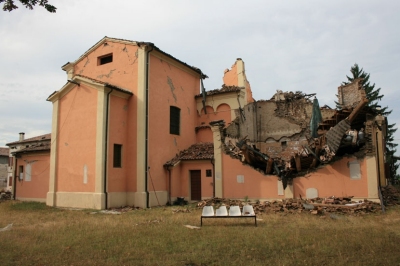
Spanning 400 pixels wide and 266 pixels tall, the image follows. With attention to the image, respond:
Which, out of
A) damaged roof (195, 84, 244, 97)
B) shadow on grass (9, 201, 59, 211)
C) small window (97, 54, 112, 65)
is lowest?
shadow on grass (9, 201, 59, 211)

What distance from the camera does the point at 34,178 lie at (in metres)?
21.2

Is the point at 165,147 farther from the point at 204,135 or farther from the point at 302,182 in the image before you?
the point at 302,182

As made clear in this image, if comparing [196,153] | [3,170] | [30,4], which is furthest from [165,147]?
[3,170]

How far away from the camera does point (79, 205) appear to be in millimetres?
16859

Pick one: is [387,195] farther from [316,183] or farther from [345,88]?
[345,88]

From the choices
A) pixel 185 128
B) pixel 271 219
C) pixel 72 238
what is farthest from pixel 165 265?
pixel 185 128

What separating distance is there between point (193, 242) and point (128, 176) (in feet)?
34.5

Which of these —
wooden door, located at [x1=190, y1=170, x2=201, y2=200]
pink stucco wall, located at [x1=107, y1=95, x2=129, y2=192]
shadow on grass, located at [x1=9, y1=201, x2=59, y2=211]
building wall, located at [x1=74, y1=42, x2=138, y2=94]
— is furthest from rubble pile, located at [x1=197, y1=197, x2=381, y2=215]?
shadow on grass, located at [x1=9, y1=201, x2=59, y2=211]

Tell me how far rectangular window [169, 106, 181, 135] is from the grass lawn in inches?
354

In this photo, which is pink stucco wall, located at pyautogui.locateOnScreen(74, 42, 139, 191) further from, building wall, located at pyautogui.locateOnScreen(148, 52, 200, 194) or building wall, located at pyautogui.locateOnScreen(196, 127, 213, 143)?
building wall, located at pyautogui.locateOnScreen(196, 127, 213, 143)

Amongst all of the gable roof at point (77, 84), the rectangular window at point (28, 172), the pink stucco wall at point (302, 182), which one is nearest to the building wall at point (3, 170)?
the rectangular window at point (28, 172)

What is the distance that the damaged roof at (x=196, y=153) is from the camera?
1914cm

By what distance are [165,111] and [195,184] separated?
15.7ft

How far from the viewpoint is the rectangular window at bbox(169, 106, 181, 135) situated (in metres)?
20.4
